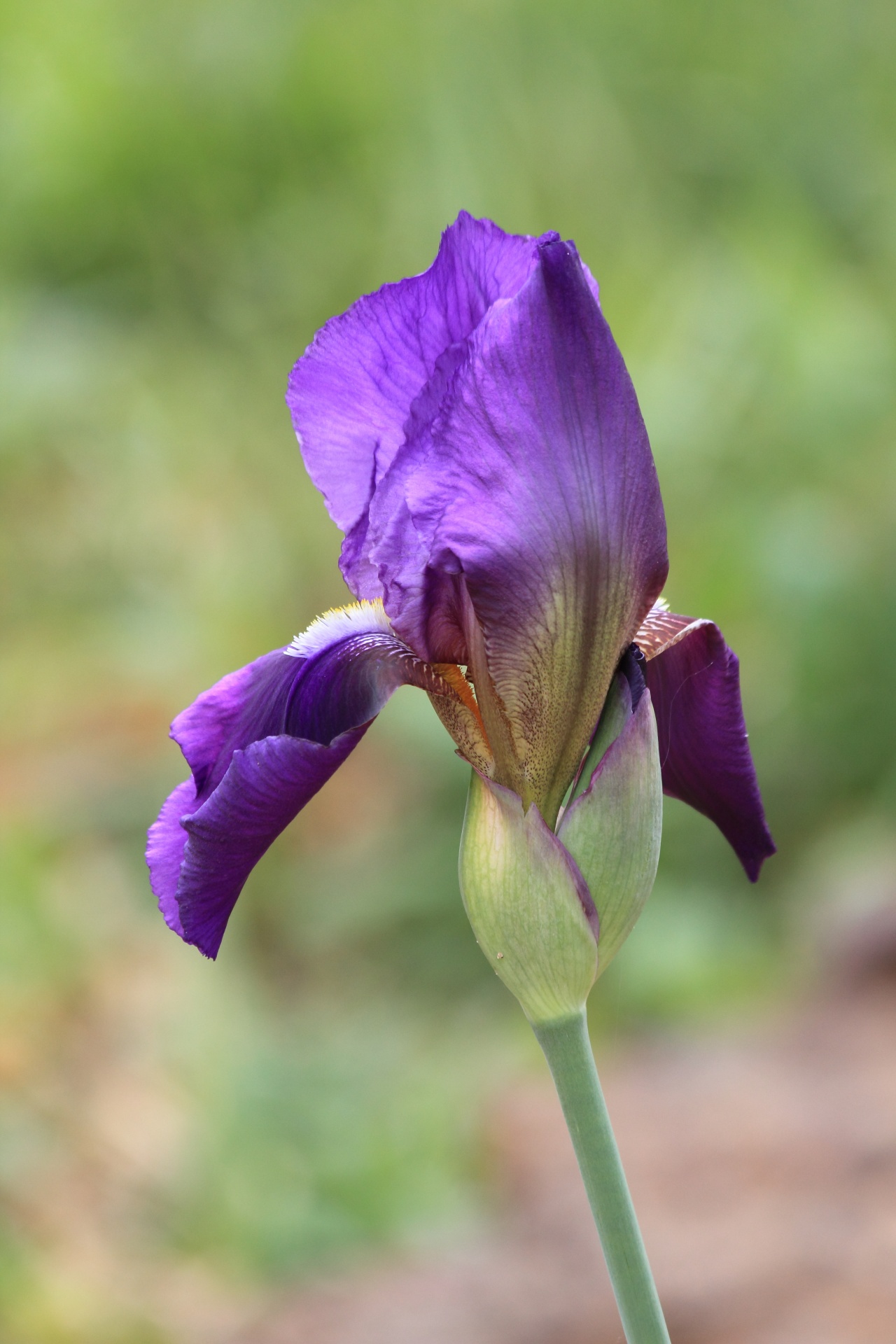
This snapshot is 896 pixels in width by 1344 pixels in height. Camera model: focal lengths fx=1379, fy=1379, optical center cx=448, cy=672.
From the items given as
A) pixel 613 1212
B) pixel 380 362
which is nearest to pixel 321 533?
pixel 380 362

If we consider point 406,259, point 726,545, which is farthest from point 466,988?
point 406,259

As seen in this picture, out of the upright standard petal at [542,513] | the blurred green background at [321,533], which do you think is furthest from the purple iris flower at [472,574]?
the blurred green background at [321,533]

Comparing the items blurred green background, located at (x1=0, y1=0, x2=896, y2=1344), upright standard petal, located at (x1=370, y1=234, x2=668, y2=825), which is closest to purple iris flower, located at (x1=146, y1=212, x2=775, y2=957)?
→ upright standard petal, located at (x1=370, y1=234, x2=668, y2=825)

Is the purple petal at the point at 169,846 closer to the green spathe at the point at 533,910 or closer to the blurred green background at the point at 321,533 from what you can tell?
the green spathe at the point at 533,910

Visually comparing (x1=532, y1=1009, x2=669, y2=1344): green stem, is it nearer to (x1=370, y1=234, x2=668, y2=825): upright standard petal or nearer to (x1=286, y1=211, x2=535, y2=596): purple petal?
(x1=370, y1=234, x2=668, y2=825): upright standard petal

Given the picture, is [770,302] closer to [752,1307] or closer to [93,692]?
[93,692]
